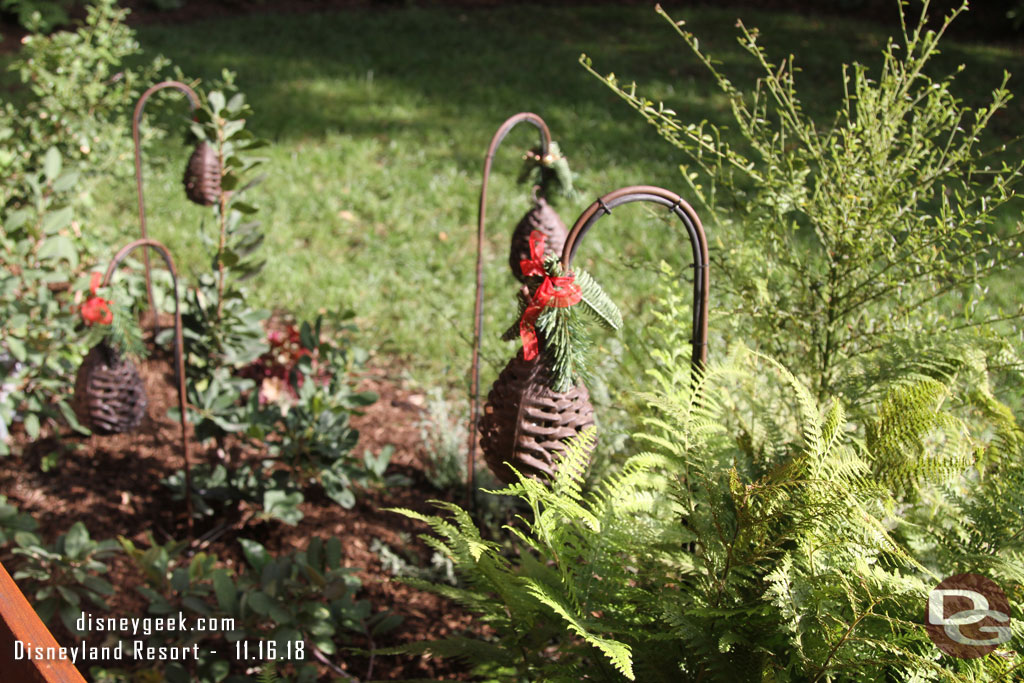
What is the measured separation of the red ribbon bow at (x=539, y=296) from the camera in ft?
4.33

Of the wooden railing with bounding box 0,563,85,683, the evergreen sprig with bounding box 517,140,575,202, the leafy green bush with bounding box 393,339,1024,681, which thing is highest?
the evergreen sprig with bounding box 517,140,575,202

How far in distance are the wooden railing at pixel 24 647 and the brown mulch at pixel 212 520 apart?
55.7 inches

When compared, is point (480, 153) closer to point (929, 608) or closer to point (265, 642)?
point (265, 642)

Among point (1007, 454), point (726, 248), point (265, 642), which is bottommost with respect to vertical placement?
point (265, 642)

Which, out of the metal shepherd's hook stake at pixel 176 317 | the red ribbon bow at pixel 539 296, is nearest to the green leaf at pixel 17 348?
the metal shepherd's hook stake at pixel 176 317

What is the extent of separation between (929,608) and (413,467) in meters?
2.01

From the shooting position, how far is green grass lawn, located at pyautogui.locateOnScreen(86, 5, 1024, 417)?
408cm

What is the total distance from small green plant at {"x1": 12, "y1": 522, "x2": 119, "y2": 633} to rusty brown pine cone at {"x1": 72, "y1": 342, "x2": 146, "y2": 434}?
0.95 ft

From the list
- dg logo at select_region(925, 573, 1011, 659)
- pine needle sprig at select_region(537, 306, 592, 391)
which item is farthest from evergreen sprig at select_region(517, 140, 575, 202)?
dg logo at select_region(925, 573, 1011, 659)

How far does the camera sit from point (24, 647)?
855 mm

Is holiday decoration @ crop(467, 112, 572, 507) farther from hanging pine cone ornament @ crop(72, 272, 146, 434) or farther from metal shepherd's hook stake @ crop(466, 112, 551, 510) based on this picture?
hanging pine cone ornament @ crop(72, 272, 146, 434)

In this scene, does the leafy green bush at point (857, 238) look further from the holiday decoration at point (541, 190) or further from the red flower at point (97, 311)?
the red flower at point (97, 311)

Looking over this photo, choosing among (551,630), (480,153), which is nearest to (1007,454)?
(551,630)

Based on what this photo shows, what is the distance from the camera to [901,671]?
1.28m
